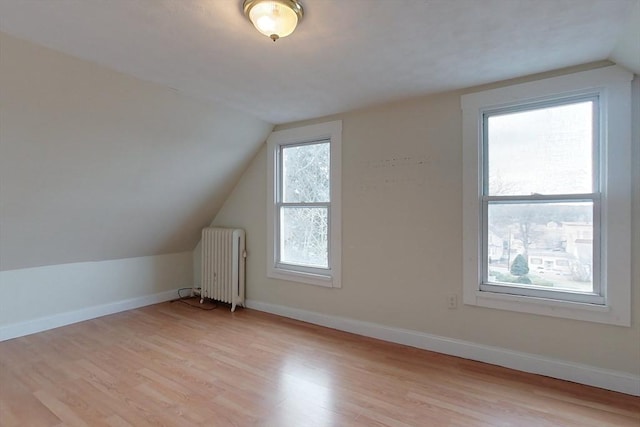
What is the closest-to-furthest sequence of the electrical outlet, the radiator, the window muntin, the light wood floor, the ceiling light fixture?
the ceiling light fixture → the light wood floor → the window muntin → the electrical outlet → the radiator

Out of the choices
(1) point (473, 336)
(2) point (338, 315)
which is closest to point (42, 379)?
(2) point (338, 315)

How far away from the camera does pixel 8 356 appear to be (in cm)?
272

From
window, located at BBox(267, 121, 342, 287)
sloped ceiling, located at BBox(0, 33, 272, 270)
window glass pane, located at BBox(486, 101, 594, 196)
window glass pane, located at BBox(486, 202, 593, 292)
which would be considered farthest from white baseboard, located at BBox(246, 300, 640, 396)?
sloped ceiling, located at BBox(0, 33, 272, 270)

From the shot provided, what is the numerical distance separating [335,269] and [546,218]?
197 centimetres

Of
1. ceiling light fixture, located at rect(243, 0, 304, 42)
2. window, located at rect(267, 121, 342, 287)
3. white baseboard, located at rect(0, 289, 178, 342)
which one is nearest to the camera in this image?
ceiling light fixture, located at rect(243, 0, 304, 42)

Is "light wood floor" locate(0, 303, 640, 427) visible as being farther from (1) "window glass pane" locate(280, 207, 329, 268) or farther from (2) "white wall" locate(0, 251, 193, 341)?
(1) "window glass pane" locate(280, 207, 329, 268)

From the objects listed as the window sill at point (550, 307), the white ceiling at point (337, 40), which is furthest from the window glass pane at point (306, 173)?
the window sill at point (550, 307)

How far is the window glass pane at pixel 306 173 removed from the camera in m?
3.63

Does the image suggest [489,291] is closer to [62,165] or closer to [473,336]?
[473,336]

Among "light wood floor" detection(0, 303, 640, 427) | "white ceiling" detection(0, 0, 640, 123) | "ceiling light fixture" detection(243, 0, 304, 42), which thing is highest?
"white ceiling" detection(0, 0, 640, 123)

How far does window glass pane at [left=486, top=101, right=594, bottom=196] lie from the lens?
239 centimetres

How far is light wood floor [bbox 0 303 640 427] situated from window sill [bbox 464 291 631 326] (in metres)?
0.49

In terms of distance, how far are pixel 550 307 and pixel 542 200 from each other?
833 mm

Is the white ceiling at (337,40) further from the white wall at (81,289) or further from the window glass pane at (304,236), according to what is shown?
the white wall at (81,289)
